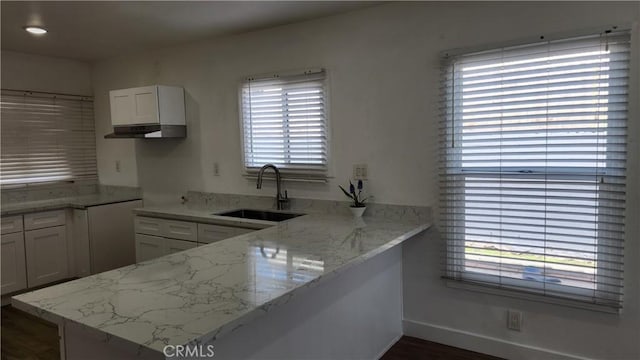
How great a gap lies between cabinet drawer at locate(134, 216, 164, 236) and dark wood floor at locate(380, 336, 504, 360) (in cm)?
208

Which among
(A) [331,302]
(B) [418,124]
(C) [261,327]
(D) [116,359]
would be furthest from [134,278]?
(B) [418,124]

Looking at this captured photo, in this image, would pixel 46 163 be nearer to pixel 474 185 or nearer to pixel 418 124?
pixel 418 124

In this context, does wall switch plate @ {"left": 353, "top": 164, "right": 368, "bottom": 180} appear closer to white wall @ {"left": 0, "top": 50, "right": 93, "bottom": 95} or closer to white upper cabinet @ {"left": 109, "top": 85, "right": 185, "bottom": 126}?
white upper cabinet @ {"left": 109, "top": 85, "right": 185, "bottom": 126}

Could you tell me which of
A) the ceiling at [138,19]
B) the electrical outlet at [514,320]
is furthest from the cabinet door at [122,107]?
the electrical outlet at [514,320]

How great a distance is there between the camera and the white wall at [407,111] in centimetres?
249

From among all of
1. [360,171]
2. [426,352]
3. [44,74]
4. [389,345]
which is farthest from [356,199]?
[44,74]

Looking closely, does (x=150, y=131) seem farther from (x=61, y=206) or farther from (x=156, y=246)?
(x=61, y=206)

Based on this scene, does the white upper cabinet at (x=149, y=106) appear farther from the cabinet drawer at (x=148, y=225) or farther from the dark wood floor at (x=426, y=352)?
the dark wood floor at (x=426, y=352)

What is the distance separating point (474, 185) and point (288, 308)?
1.50 metres

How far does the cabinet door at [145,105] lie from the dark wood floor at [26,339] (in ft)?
6.20

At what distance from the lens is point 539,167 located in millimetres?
2555

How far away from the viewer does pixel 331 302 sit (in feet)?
7.44

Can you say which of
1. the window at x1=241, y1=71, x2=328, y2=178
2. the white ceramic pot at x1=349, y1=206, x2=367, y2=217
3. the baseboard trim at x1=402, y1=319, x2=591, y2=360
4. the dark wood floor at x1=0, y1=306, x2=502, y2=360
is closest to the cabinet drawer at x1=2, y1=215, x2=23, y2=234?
the dark wood floor at x1=0, y1=306, x2=502, y2=360

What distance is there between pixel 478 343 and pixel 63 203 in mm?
3954
